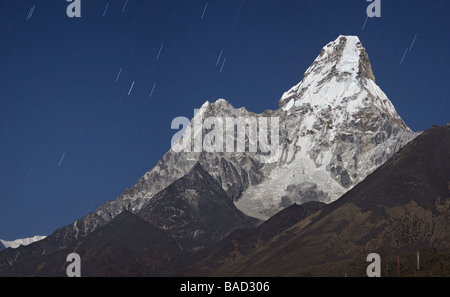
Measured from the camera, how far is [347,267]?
168000 mm

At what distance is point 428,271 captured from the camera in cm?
14050
